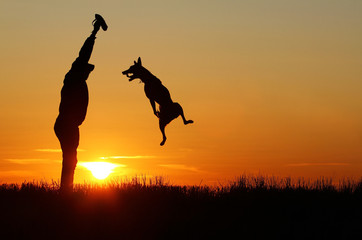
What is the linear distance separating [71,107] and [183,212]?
540 centimetres

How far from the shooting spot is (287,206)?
16531 mm

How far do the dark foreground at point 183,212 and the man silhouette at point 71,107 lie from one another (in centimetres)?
74

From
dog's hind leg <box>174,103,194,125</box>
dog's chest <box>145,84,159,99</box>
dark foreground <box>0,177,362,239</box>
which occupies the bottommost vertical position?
dark foreground <box>0,177,362,239</box>

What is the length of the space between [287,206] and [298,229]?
6.09 ft

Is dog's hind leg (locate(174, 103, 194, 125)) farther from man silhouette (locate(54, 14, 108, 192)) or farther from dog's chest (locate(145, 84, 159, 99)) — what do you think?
man silhouette (locate(54, 14, 108, 192))

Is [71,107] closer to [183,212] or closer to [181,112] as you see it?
[181,112]

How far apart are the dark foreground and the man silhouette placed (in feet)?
2.41

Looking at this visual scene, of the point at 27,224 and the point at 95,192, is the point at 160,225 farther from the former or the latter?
the point at 95,192

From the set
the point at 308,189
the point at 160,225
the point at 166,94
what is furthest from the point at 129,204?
the point at 308,189

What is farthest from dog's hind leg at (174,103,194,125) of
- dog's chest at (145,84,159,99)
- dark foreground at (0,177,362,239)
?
dark foreground at (0,177,362,239)

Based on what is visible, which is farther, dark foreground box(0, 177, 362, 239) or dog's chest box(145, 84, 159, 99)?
dog's chest box(145, 84, 159, 99)

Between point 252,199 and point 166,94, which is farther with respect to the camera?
point 166,94

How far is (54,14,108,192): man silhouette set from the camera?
19.2 metres

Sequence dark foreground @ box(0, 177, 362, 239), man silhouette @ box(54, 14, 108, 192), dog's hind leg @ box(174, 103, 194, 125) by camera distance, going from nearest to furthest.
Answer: dark foreground @ box(0, 177, 362, 239) < dog's hind leg @ box(174, 103, 194, 125) < man silhouette @ box(54, 14, 108, 192)
